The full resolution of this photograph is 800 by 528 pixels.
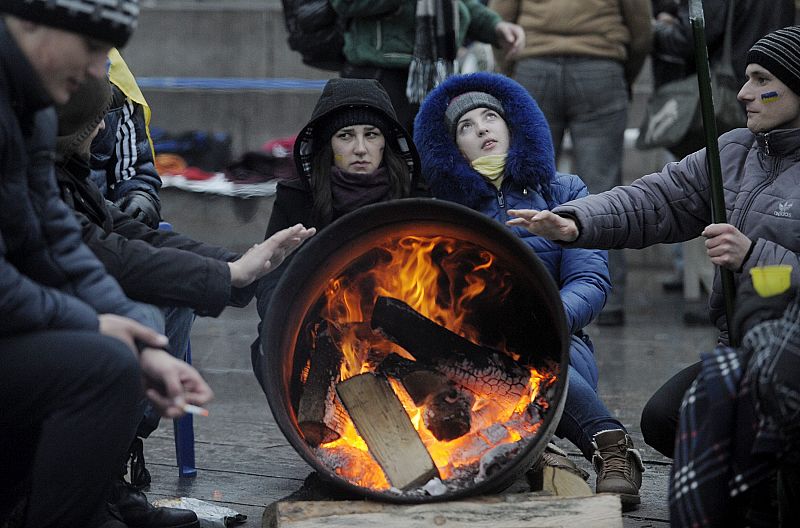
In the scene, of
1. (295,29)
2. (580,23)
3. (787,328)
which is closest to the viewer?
(787,328)

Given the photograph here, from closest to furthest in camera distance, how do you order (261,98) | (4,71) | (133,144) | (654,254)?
(4,71), (133,144), (654,254), (261,98)

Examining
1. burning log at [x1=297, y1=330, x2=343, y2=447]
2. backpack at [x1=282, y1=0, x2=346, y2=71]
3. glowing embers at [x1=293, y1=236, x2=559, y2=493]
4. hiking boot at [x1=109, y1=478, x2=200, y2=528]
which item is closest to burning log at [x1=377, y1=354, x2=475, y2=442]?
glowing embers at [x1=293, y1=236, x2=559, y2=493]

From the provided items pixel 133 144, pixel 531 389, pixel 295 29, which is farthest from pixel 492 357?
pixel 295 29

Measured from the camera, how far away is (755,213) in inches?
135

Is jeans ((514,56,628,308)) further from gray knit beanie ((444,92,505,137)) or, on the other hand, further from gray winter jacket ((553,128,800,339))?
gray winter jacket ((553,128,800,339))

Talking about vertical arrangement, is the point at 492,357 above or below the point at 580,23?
below

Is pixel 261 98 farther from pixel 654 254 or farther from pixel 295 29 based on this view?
pixel 295 29

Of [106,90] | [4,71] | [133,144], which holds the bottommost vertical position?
[133,144]

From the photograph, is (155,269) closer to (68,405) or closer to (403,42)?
(68,405)

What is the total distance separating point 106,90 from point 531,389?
4.54 ft

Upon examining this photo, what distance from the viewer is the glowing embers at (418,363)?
341 cm

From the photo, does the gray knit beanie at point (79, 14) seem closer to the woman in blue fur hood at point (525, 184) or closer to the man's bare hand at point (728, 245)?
the man's bare hand at point (728, 245)

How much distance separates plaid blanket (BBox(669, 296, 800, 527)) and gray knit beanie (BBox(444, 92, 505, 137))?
5.31ft

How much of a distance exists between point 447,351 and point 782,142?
3.51 feet
